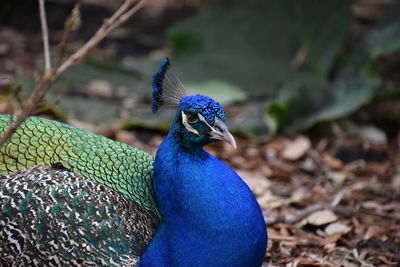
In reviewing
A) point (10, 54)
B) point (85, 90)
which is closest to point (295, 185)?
point (85, 90)

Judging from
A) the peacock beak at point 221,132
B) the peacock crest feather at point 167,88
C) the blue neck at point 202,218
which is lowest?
the blue neck at point 202,218

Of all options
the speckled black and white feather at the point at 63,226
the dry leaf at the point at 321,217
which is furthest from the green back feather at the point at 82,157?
the dry leaf at the point at 321,217

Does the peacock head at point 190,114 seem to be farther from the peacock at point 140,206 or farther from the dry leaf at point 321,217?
the dry leaf at point 321,217

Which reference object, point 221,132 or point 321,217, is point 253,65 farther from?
point 221,132

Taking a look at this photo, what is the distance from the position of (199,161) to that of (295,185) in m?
1.61

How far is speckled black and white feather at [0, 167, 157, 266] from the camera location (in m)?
2.19

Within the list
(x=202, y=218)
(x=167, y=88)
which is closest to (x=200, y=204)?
(x=202, y=218)

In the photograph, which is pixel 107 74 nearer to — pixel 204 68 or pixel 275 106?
pixel 204 68

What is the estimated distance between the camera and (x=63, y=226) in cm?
220

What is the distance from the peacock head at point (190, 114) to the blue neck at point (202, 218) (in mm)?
64

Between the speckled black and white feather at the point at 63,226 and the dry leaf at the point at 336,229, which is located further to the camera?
the dry leaf at the point at 336,229

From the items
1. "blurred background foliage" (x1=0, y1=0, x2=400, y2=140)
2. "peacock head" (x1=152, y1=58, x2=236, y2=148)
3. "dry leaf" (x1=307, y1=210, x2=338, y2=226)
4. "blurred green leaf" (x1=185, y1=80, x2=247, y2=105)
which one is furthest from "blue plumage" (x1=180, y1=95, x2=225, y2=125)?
"blurred green leaf" (x1=185, y1=80, x2=247, y2=105)

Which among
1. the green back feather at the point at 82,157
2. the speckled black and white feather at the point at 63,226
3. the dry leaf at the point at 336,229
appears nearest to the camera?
the speckled black and white feather at the point at 63,226

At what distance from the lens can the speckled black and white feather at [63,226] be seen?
2193 millimetres
